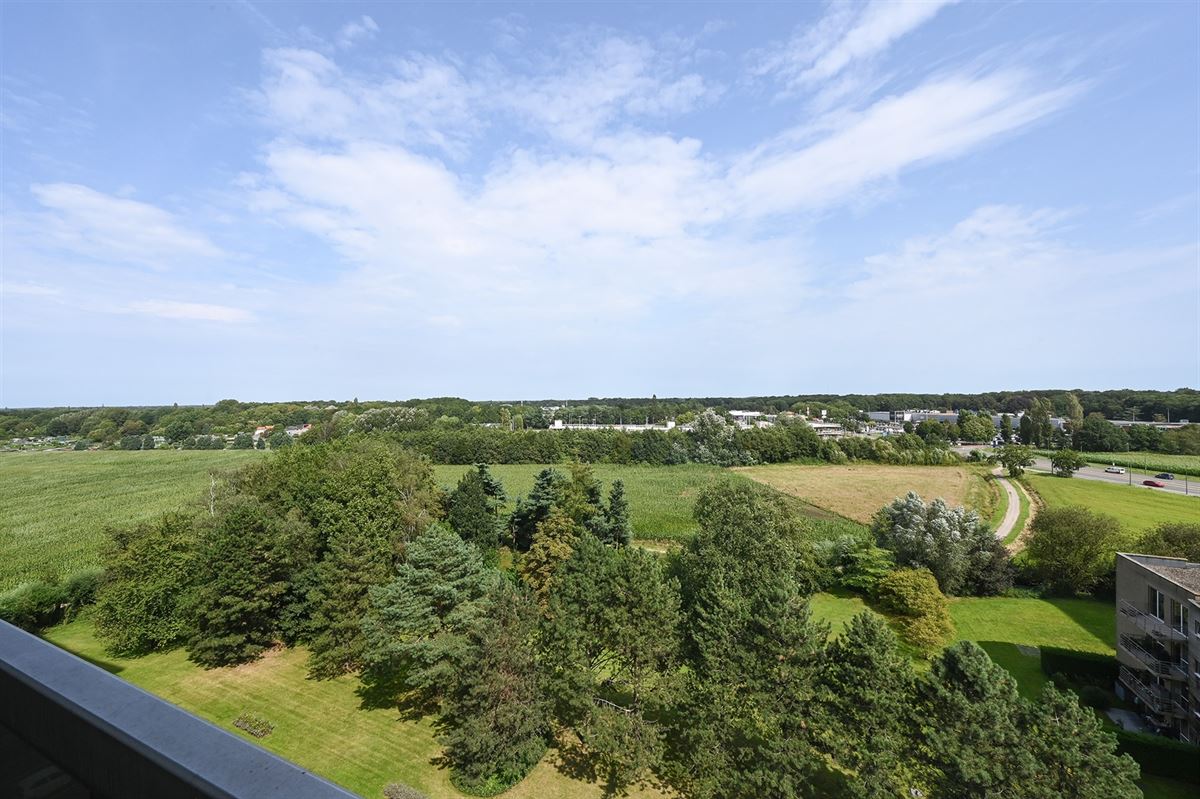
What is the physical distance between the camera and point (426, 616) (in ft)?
60.3

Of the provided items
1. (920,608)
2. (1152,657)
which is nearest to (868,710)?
(1152,657)

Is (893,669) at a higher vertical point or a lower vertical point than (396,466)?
lower

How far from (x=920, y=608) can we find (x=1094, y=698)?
5.65m

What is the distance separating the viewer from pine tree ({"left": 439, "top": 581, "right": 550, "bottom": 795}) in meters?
14.2

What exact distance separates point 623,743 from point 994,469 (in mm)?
69603

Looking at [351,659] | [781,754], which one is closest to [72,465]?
[351,659]

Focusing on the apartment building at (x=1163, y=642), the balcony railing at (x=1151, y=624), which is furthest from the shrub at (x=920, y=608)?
the balcony railing at (x=1151, y=624)

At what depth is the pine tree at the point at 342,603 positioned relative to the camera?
19.4 metres

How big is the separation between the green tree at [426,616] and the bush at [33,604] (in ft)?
58.1

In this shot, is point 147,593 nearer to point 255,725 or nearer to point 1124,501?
point 255,725

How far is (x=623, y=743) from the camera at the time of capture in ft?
45.8

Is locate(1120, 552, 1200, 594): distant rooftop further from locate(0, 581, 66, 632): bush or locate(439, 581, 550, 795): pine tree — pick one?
locate(0, 581, 66, 632): bush

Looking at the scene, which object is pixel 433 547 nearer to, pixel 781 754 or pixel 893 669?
pixel 781 754

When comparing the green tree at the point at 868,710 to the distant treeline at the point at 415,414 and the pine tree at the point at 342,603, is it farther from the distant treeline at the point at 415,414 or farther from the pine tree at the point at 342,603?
the distant treeline at the point at 415,414
